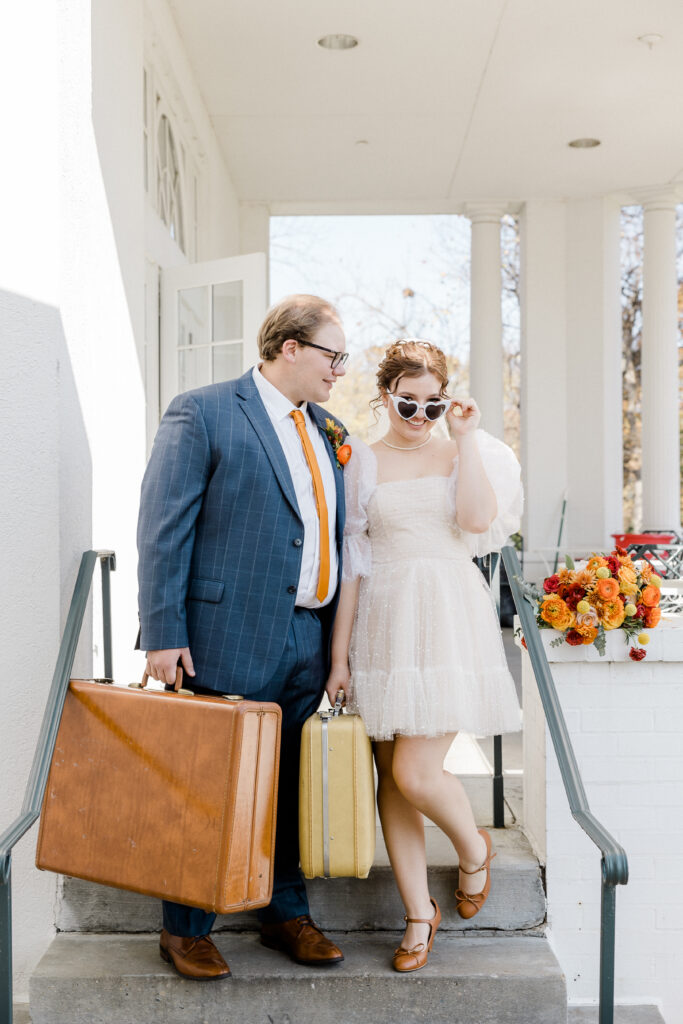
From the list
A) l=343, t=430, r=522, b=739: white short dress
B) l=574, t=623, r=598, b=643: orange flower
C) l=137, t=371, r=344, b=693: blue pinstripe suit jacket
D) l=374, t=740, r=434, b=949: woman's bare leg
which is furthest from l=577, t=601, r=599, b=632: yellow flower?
l=137, t=371, r=344, b=693: blue pinstripe suit jacket

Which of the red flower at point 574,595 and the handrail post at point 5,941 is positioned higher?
the red flower at point 574,595

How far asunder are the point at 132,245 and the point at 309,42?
2.95 meters

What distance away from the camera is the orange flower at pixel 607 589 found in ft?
9.44

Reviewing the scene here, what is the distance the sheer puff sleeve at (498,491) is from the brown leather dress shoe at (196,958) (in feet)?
4.08

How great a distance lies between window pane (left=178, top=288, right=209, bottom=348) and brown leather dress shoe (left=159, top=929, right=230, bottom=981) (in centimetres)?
370

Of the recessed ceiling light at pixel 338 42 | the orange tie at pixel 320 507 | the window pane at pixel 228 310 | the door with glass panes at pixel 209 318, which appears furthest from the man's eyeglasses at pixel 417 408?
the recessed ceiling light at pixel 338 42

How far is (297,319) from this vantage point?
2549mm

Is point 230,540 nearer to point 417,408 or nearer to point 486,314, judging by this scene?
point 417,408

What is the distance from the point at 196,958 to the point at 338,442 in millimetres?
1386

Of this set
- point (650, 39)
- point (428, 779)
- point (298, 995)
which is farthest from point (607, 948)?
point (650, 39)

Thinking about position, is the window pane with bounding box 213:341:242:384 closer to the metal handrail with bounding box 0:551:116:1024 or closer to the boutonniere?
the metal handrail with bounding box 0:551:116:1024

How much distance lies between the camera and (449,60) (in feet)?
21.1

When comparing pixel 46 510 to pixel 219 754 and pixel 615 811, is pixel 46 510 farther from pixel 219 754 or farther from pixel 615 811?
pixel 615 811

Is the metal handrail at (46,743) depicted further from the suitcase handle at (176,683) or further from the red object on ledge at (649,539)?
the red object on ledge at (649,539)
